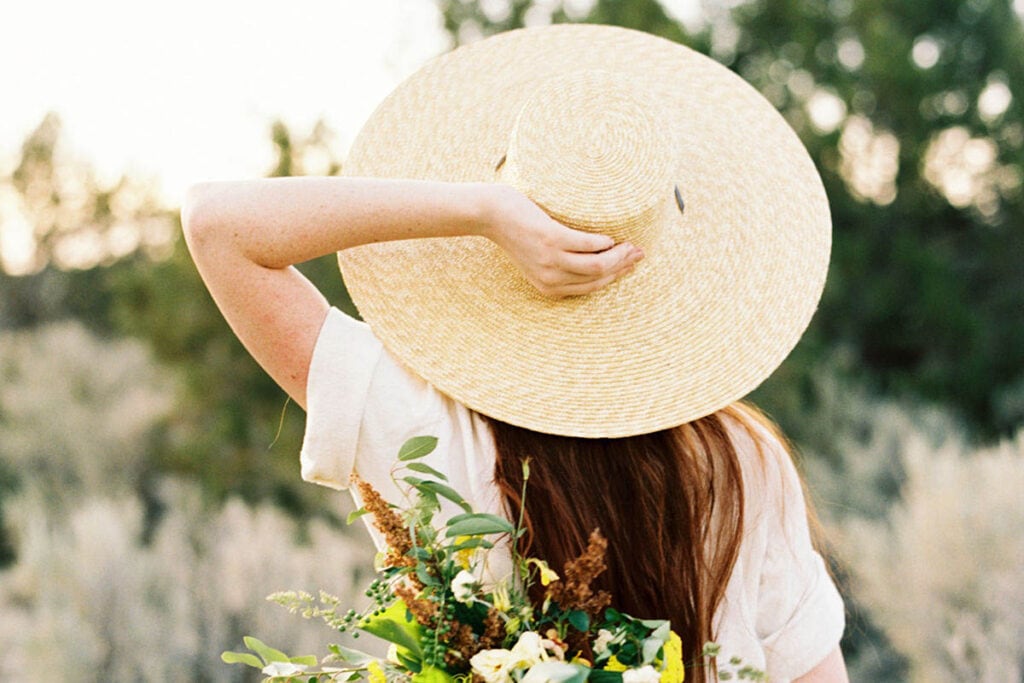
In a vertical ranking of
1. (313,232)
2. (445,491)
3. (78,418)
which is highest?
(313,232)

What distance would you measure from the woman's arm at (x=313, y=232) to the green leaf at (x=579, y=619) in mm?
491

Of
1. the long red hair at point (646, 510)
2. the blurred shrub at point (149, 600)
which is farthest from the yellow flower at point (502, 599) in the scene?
the blurred shrub at point (149, 600)

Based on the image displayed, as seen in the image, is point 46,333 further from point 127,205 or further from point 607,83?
point 607,83

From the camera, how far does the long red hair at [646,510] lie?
1.30 meters

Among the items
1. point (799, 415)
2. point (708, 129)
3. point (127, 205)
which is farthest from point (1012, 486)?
point (127, 205)

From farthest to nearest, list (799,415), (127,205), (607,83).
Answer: (127,205) < (799,415) < (607,83)

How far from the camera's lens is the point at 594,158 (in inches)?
54.4

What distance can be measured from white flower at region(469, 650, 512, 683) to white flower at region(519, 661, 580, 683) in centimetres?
4

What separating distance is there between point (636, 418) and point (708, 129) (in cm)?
58

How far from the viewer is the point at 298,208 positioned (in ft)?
4.33

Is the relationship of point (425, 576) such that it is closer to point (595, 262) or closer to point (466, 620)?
point (466, 620)

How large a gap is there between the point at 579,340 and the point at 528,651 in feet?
1.79

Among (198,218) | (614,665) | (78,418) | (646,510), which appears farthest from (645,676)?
(78,418)

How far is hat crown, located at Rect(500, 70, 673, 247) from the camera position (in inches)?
53.3
